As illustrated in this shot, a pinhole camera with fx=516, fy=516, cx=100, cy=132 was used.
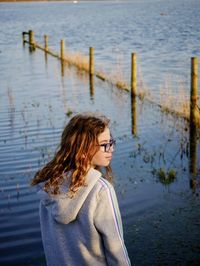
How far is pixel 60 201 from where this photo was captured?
2824 mm

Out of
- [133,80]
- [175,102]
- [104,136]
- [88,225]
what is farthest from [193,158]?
[88,225]

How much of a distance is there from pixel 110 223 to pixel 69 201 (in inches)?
10.1

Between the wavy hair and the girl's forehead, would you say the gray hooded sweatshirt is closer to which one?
the wavy hair

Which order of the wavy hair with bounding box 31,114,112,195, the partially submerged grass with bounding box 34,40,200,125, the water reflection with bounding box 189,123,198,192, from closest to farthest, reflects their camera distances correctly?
the wavy hair with bounding box 31,114,112,195
the water reflection with bounding box 189,123,198,192
the partially submerged grass with bounding box 34,40,200,125

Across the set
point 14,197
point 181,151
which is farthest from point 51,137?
point 14,197

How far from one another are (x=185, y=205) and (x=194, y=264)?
2000 millimetres

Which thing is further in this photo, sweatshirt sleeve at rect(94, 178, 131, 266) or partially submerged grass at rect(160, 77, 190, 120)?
partially submerged grass at rect(160, 77, 190, 120)

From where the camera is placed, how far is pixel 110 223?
270 centimetres

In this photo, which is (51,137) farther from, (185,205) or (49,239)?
(49,239)

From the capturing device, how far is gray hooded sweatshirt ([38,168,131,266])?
2.72m

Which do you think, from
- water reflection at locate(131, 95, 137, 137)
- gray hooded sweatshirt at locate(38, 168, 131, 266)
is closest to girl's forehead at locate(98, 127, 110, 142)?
gray hooded sweatshirt at locate(38, 168, 131, 266)

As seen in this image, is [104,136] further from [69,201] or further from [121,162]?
[121,162]

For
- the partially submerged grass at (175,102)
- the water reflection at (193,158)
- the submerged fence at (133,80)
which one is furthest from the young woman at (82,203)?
the partially submerged grass at (175,102)

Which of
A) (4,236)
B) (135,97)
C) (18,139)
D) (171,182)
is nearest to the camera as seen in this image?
(4,236)
